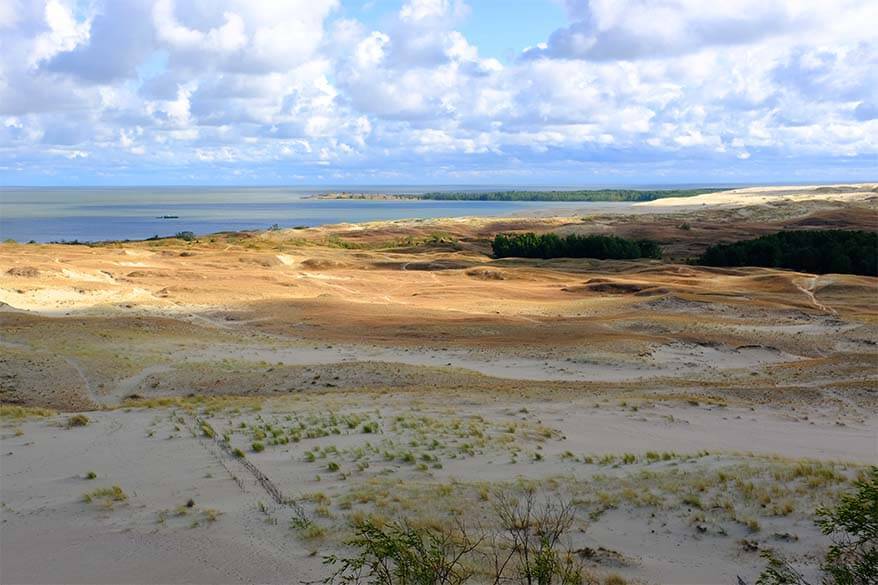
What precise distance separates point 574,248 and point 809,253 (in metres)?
18.7

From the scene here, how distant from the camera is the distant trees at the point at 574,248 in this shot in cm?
6253

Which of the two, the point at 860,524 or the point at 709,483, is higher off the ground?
the point at 860,524

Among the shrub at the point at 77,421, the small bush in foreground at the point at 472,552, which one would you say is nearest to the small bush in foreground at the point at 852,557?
the small bush in foreground at the point at 472,552

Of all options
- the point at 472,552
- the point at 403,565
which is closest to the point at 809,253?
the point at 472,552

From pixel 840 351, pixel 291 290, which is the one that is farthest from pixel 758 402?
pixel 291 290

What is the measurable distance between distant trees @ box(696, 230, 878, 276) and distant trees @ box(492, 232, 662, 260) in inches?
229

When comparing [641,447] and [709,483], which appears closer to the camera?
[709,483]

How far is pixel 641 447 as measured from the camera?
13.1 meters

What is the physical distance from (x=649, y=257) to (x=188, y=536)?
59.1 meters

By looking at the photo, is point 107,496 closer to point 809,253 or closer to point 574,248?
point 809,253

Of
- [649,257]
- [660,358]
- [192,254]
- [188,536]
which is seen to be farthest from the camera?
[649,257]

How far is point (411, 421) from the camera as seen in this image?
14.0m

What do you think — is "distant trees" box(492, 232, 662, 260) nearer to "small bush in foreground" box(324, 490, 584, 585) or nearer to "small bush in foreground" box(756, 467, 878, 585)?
"small bush in foreground" box(324, 490, 584, 585)

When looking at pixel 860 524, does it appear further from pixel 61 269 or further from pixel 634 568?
pixel 61 269
